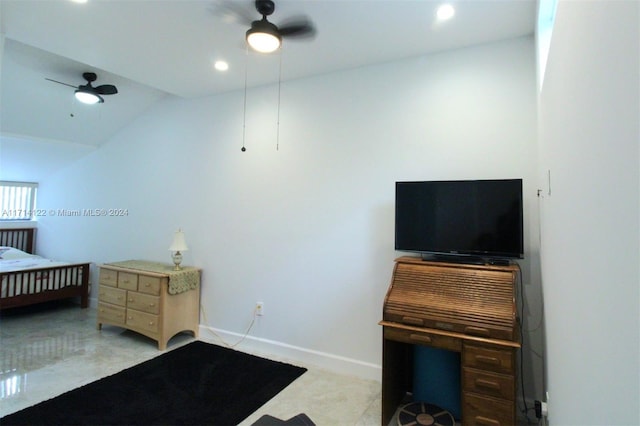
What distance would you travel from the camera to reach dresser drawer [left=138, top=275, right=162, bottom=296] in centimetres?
349

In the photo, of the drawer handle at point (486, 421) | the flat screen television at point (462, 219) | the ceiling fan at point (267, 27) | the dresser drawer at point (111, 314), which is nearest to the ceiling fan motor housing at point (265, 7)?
the ceiling fan at point (267, 27)

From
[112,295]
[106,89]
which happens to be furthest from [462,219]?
[112,295]

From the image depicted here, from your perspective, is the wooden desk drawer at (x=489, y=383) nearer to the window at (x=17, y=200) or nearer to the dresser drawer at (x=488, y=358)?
the dresser drawer at (x=488, y=358)

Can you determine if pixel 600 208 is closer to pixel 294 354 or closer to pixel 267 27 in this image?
pixel 267 27

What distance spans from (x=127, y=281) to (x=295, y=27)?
10.4ft

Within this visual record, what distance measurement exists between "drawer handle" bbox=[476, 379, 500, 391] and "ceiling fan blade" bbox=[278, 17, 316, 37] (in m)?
2.56

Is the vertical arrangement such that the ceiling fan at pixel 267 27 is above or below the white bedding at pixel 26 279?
above

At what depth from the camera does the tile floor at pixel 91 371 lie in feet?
7.98

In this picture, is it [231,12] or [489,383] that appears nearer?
[489,383]

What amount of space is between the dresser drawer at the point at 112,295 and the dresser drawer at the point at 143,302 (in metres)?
0.11

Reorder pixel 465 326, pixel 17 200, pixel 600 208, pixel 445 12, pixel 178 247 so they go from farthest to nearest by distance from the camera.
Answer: pixel 17 200, pixel 178 247, pixel 445 12, pixel 465 326, pixel 600 208

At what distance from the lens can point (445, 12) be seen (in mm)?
2258

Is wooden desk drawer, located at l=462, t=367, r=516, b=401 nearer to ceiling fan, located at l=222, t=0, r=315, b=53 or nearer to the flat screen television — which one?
the flat screen television

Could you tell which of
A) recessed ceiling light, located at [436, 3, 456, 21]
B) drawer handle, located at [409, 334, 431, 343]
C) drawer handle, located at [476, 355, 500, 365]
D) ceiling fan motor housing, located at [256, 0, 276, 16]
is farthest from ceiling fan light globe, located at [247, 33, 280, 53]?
drawer handle, located at [476, 355, 500, 365]
